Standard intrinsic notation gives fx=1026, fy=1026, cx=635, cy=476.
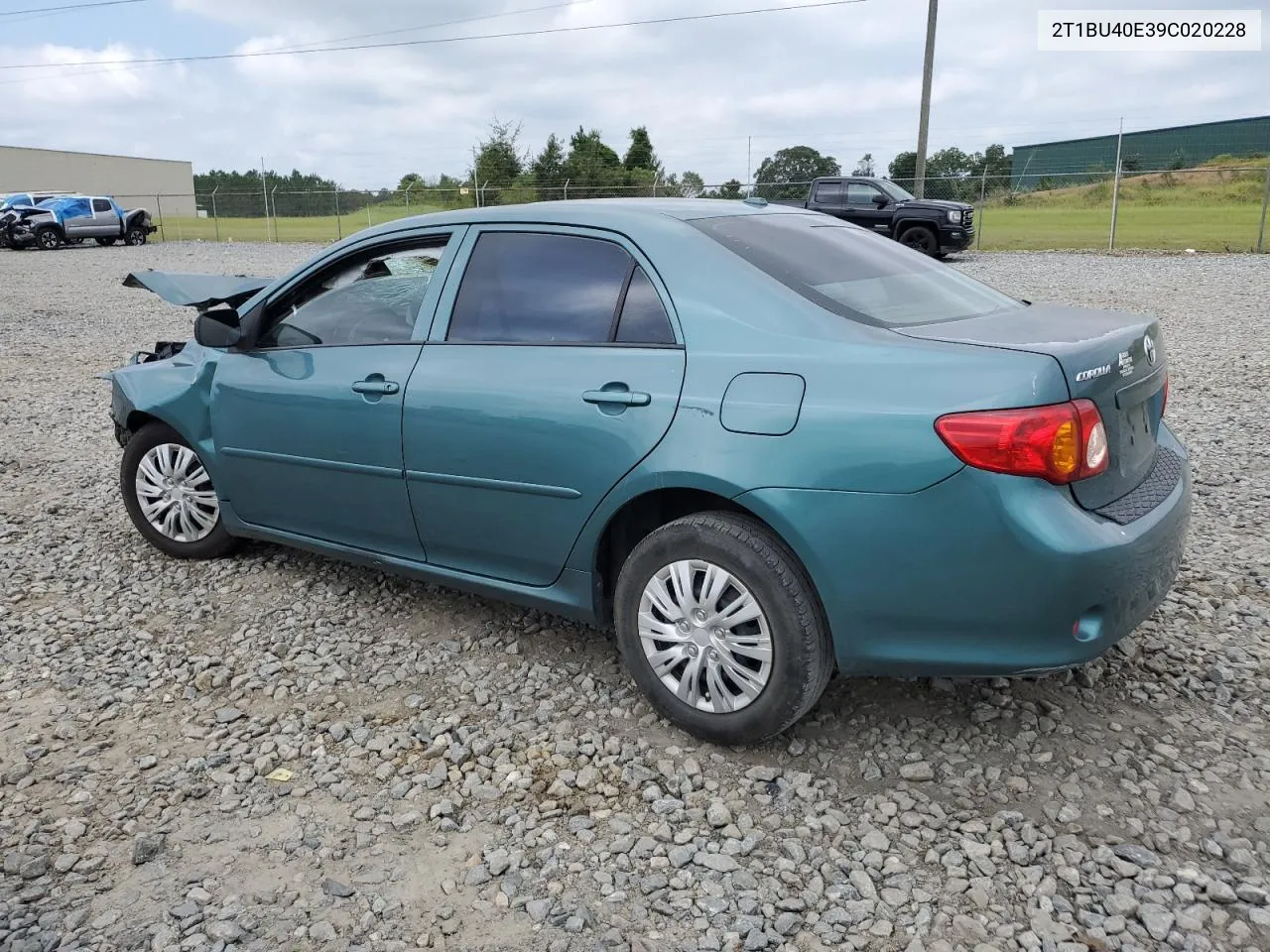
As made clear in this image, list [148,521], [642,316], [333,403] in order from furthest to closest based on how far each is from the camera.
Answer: [148,521]
[333,403]
[642,316]

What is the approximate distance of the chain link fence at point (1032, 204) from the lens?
963 inches

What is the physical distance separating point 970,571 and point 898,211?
62.9 ft

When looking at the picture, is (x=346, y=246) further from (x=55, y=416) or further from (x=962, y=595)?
(x=55, y=416)

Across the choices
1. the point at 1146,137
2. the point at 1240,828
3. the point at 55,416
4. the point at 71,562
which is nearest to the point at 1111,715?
A: the point at 1240,828

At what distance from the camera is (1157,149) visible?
136 ft

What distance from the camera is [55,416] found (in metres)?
8.15

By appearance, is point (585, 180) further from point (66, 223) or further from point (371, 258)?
point (371, 258)

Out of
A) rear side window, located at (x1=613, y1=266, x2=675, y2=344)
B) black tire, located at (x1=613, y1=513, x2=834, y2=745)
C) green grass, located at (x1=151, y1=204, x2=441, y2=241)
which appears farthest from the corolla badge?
green grass, located at (x1=151, y1=204, x2=441, y2=241)

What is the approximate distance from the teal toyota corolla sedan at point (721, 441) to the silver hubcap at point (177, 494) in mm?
452

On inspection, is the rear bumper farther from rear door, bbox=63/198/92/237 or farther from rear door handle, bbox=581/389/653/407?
rear door, bbox=63/198/92/237

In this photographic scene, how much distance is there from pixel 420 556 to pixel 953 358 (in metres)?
2.07

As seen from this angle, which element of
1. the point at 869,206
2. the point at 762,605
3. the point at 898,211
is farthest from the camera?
the point at 869,206

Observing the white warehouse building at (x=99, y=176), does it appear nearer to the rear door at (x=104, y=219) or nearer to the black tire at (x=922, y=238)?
the rear door at (x=104, y=219)

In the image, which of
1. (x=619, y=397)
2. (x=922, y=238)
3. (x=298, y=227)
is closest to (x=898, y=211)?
Result: (x=922, y=238)
